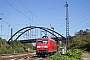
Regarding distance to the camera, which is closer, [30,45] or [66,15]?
[66,15]

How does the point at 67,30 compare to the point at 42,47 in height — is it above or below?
above

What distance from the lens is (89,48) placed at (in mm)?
49438

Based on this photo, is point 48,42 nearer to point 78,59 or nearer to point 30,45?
point 78,59

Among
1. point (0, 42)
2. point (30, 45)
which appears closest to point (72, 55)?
point (0, 42)

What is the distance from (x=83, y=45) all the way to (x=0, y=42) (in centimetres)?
3526

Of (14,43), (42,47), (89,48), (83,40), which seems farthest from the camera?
(14,43)

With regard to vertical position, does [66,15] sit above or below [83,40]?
above

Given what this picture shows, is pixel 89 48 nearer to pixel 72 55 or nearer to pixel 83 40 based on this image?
pixel 83 40

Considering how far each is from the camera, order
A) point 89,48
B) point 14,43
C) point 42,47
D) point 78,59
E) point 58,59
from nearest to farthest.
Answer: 1. point 58,59
2. point 78,59
3. point 42,47
4. point 89,48
5. point 14,43

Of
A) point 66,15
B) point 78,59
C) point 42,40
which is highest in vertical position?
point 66,15

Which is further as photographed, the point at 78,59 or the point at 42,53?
the point at 42,53

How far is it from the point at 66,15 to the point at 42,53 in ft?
64.6

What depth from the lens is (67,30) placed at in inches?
2047

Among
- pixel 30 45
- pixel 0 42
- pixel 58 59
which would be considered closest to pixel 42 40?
pixel 58 59
